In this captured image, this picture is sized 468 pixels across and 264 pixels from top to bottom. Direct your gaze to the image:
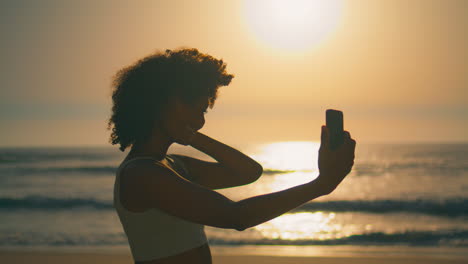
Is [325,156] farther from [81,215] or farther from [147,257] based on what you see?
[81,215]

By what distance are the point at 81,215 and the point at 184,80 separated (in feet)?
49.5

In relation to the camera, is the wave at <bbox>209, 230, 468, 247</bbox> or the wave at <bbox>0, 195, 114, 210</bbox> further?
the wave at <bbox>0, 195, 114, 210</bbox>

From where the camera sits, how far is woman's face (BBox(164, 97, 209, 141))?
179cm

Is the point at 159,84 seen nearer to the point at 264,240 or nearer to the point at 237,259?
the point at 237,259

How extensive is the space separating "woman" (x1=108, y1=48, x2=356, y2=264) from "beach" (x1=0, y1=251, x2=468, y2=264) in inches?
283

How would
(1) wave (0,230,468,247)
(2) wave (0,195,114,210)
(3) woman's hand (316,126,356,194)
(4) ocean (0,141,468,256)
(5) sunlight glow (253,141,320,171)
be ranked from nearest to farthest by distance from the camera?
(3) woman's hand (316,126,356,194)
(4) ocean (0,141,468,256)
(1) wave (0,230,468,247)
(2) wave (0,195,114,210)
(5) sunlight glow (253,141,320,171)

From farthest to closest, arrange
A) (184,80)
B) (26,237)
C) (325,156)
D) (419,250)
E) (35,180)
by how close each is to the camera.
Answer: (35,180) → (26,237) → (419,250) → (184,80) → (325,156)

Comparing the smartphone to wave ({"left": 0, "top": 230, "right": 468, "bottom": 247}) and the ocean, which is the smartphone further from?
wave ({"left": 0, "top": 230, "right": 468, "bottom": 247})

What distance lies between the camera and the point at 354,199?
2070cm

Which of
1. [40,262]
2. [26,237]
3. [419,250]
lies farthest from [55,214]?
[419,250]

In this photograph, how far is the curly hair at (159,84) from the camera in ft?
5.90

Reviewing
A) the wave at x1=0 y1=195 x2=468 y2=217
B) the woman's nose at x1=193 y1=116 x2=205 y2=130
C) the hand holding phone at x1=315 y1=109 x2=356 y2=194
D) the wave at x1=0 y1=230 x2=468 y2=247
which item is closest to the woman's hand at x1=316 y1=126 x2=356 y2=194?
the hand holding phone at x1=315 y1=109 x2=356 y2=194

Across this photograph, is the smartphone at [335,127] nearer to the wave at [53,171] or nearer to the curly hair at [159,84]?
the curly hair at [159,84]

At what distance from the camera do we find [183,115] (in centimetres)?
179
